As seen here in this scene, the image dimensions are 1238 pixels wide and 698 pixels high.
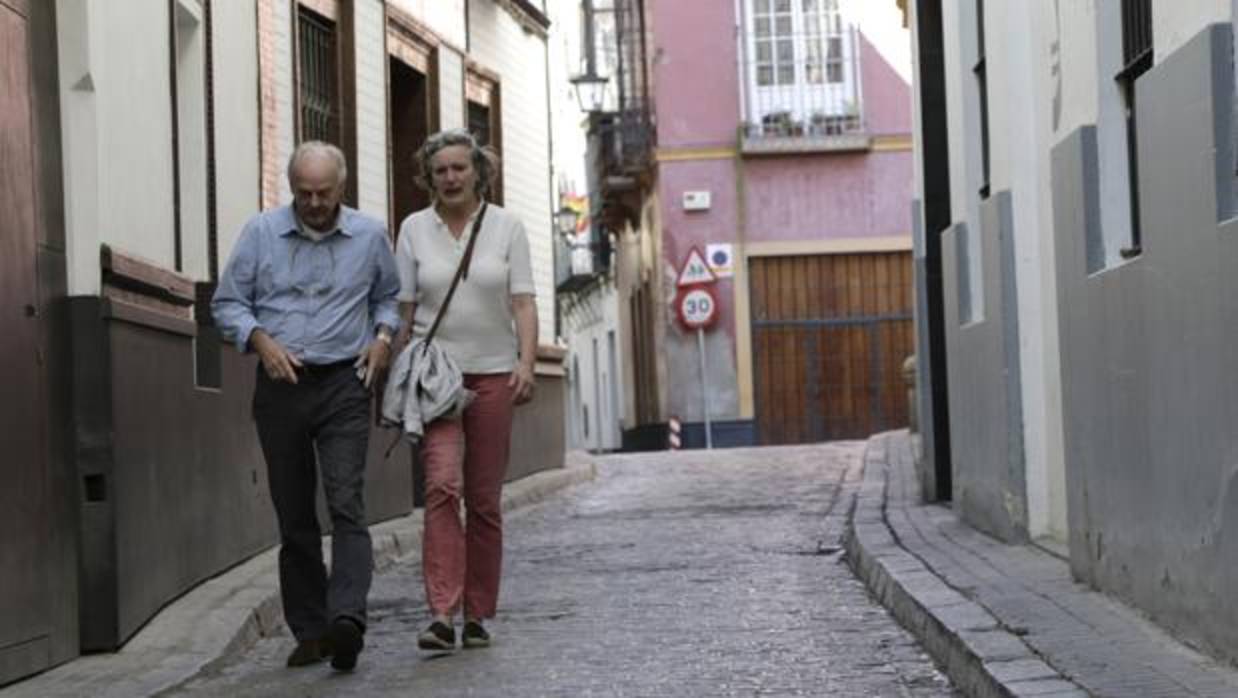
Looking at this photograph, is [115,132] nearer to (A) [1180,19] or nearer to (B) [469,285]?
(B) [469,285]

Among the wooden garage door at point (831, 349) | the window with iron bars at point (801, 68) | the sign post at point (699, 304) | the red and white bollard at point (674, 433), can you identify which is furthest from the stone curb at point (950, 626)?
the window with iron bars at point (801, 68)

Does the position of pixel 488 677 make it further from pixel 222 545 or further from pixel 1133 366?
pixel 222 545

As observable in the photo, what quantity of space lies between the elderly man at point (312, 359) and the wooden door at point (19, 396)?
2.46 ft

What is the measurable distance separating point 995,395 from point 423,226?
3889 mm

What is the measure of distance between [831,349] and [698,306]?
2.28 m

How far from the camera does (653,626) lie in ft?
32.3

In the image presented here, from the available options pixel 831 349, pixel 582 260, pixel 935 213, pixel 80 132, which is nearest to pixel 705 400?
pixel 831 349

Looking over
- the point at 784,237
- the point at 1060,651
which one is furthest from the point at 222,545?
the point at 784,237

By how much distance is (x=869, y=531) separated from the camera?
1308cm

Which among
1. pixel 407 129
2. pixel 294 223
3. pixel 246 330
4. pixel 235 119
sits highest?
pixel 407 129

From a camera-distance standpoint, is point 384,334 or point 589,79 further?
point 589,79

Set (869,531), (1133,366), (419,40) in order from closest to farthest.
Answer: (1133,366) → (869,531) → (419,40)

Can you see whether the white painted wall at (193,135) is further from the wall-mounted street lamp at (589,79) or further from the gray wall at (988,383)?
the wall-mounted street lamp at (589,79)

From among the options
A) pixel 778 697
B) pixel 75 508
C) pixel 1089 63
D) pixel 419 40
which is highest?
pixel 419 40
